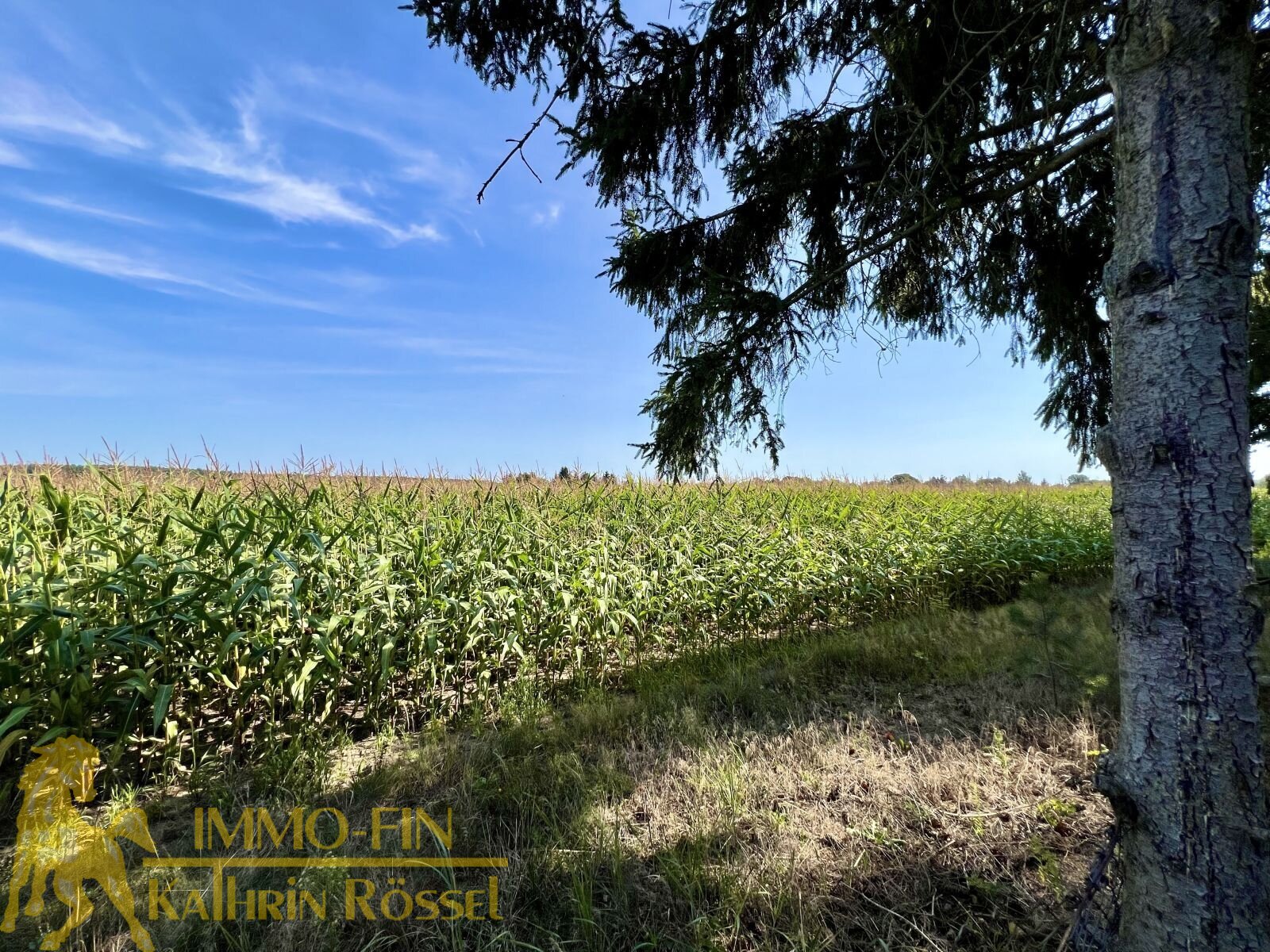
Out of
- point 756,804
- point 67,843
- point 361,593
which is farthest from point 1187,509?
point 67,843

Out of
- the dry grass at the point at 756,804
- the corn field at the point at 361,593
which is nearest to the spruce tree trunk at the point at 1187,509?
the dry grass at the point at 756,804

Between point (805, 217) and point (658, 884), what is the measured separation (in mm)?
3597

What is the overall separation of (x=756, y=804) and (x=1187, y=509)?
1662mm

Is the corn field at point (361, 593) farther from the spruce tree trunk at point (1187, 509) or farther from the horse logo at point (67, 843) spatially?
the spruce tree trunk at point (1187, 509)

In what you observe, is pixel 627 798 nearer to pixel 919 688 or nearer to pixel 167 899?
pixel 167 899

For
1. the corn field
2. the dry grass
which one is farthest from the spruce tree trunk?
the corn field

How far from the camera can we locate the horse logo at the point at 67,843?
150 centimetres

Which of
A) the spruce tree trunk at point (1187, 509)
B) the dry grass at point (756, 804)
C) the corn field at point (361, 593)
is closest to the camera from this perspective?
the spruce tree trunk at point (1187, 509)

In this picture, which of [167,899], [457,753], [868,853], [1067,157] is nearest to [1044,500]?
[1067,157]

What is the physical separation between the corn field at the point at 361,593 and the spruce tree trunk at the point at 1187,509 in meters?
2.71

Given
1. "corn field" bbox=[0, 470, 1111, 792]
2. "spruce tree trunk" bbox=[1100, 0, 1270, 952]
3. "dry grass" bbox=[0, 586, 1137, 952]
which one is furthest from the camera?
"corn field" bbox=[0, 470, 1111, 792]

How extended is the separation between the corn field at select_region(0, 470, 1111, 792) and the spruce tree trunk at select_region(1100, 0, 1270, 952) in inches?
107

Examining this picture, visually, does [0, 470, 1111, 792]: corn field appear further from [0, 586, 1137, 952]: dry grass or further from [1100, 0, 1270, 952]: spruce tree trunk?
[1100, 0, 1270, 952]: spruce tree trunk

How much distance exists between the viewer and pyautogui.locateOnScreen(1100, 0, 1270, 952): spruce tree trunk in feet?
3.87
